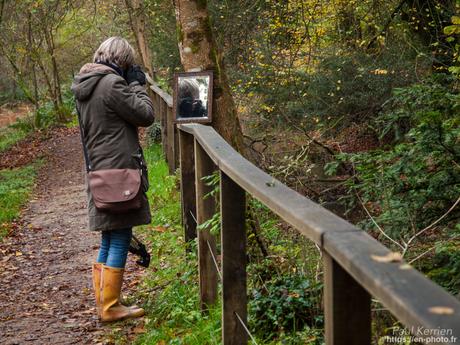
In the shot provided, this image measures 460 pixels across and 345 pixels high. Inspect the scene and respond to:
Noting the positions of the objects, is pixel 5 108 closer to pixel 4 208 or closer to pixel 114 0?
pixel 114 0

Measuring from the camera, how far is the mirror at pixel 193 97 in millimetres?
6246

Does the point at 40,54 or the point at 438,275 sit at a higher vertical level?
the point at 40,54

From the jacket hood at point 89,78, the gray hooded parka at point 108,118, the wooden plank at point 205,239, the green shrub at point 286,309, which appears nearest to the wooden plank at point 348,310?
the green shrub at point 286,309

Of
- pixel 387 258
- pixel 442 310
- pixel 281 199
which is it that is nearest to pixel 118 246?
pixel 281 199

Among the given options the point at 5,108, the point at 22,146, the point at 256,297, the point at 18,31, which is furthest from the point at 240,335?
the point at 5,108

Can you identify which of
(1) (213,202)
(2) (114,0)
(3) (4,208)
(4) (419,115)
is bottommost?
(3) (4,208)

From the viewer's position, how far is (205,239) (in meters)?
4.97

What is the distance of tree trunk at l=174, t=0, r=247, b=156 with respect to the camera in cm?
631

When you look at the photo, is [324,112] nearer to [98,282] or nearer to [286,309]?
[98,282]

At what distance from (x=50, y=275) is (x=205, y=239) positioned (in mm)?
2945

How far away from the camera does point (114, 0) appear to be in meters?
25.9

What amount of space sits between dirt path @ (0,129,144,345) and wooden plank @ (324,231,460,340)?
368 centimetres

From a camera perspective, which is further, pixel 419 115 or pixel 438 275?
pixel 419 115

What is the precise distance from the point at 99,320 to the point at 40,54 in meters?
21.4
